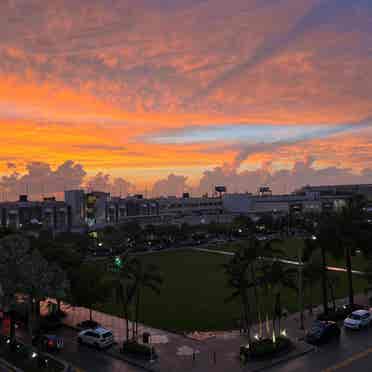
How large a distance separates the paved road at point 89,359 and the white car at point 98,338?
0.46m

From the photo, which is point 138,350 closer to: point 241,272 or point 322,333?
point 241,272

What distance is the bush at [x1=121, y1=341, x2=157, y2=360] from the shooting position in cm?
2955

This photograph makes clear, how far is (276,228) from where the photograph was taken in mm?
127688

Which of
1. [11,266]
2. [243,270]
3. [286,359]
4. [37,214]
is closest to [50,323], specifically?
[11,266]

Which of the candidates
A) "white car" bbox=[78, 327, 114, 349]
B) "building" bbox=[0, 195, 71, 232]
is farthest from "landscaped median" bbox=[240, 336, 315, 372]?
"building" bbox=[0, 195, 71, 232]

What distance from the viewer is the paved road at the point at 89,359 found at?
28.2 metres

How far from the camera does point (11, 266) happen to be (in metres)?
29.9

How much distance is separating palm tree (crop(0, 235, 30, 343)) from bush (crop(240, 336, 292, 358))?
1621 centimetres

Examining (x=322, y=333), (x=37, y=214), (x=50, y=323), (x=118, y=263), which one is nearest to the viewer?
(x=322, y=333)

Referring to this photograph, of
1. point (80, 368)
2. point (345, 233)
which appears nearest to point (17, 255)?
point (80, 368)

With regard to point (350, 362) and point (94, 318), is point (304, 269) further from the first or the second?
point (94, 318)

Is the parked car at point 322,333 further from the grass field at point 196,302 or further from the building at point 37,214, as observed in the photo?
the building at point 37,214

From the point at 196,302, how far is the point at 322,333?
1693 cm

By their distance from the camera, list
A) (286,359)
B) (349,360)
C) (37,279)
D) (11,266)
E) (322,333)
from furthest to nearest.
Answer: (322,333) < (11,266) < (286,359) < (37,279) < (349,360)
